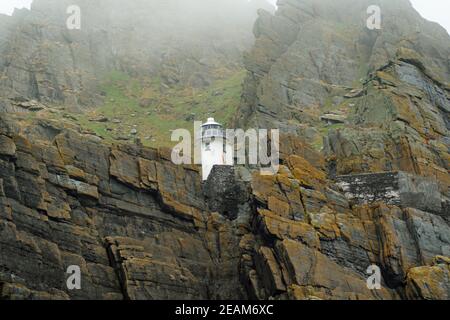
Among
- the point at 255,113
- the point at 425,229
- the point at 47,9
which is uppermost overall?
the point at 47,9

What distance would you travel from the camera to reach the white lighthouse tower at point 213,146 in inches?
3324

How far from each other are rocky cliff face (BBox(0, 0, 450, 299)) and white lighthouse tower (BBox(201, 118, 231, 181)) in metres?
9.80

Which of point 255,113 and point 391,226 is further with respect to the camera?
point 255,113

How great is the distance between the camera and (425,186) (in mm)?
67250

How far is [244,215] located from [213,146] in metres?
19.8

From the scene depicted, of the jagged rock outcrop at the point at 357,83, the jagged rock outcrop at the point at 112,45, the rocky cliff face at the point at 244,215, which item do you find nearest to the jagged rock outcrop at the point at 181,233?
the rocky cliff face at the point at 244,215

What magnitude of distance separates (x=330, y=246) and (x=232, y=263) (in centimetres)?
626

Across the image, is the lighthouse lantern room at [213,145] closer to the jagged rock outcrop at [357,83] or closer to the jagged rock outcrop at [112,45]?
the jagged rock outcrop at [357,83]

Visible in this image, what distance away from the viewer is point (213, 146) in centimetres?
8638

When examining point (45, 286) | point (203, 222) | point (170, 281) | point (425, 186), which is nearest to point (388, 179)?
point (425, 186)

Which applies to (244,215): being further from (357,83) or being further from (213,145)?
(357,83)

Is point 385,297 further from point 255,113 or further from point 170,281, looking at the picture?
point 255,113

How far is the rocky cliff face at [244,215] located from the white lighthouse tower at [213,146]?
32.1ft

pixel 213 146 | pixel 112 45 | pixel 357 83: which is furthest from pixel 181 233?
pixel 112 45
